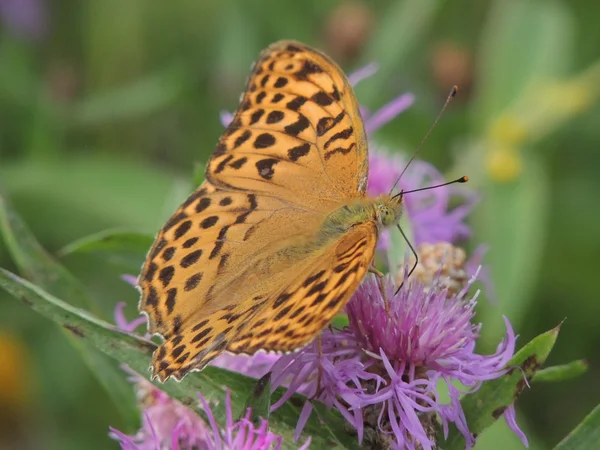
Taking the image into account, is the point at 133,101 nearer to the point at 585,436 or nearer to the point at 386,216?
the point at 386,216

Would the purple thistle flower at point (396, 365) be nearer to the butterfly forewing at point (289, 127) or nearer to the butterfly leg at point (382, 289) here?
the butterfly leg at point (382, 289)

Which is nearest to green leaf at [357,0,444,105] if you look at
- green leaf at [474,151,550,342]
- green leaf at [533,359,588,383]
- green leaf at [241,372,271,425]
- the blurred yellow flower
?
the blurred yellow flower

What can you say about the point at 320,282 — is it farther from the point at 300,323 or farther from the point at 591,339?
the point at 591,339

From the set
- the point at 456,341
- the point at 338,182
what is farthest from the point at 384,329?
the point at 338,182

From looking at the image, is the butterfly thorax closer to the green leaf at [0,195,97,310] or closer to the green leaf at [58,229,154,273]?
the green leaf at [58,229,154,273]

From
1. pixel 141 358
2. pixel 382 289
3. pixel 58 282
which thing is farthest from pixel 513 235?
pixel 141 358

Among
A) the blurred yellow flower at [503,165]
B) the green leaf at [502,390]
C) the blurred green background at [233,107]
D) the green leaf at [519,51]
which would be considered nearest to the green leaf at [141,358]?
the green leaf at [502,390]
